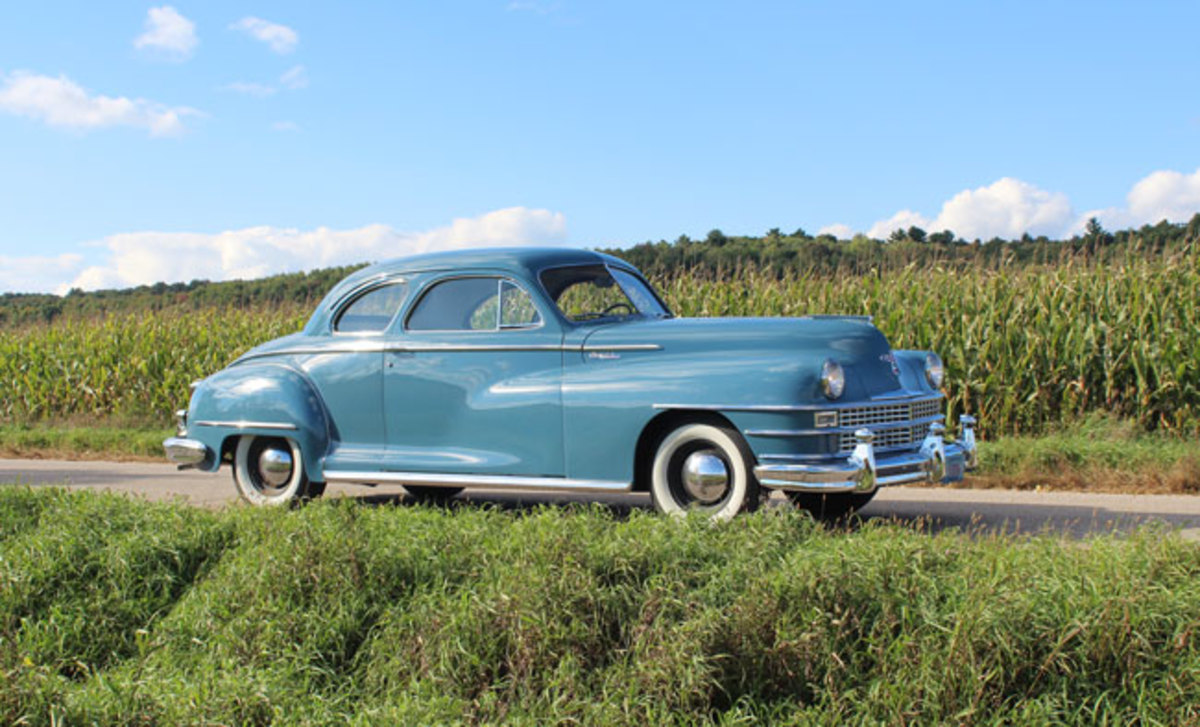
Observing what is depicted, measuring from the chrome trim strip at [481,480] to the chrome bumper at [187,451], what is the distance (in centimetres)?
136

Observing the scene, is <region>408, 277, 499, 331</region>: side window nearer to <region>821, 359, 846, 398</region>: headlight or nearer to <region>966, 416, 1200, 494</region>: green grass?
<region>821, 359, 846, 398</region>: headlight

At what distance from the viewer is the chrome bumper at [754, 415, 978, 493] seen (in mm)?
6430

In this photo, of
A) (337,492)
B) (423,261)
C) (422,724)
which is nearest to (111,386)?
(337,492)

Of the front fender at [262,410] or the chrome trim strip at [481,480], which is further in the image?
the front fender at [262,410]

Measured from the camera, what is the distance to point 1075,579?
4.70 meters

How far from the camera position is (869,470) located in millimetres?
6480

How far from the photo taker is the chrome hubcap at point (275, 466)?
8.52 meters

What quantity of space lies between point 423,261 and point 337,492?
3.01 m

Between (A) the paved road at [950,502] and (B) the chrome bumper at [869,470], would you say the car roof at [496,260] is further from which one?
(B) the chrome bumper at [869,470]

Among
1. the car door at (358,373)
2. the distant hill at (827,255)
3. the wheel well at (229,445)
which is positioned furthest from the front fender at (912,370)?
the distant hill at (827,255)

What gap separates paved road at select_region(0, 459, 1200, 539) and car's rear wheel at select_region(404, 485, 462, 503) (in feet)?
0.36

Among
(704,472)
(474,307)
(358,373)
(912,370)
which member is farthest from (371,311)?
(912,370)

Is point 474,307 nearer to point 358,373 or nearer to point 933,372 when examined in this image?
point 358,373

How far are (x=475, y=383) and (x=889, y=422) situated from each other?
8.93 feet
